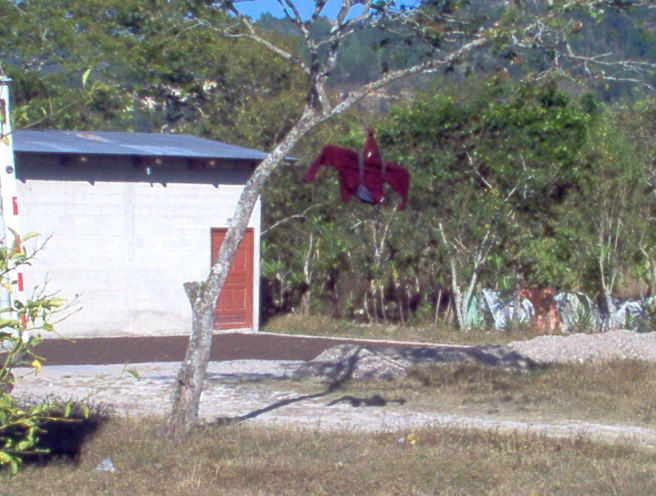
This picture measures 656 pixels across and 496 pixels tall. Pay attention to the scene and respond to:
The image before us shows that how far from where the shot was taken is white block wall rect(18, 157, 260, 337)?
16250 mm

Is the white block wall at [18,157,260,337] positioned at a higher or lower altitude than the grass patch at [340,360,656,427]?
higher

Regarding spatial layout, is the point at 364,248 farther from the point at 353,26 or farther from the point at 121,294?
the point at 353,26

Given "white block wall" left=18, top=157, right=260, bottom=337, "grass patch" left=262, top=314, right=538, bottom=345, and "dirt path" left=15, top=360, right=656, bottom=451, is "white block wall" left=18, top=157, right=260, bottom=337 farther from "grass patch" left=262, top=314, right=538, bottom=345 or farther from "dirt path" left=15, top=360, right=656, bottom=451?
"dirt path" left=15, top=360, right=656, bottom=451

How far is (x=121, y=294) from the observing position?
664 inches

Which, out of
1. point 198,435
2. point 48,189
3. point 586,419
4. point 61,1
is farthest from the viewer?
point 61,1

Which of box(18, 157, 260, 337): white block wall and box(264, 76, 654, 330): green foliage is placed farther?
box(264, 76, 654, 330): green foliage

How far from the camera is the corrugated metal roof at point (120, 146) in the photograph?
15.9 meters

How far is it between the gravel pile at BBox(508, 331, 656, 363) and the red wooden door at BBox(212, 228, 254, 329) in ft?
20.1

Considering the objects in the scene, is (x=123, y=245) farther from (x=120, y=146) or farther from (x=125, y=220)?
(x=120, y=146)

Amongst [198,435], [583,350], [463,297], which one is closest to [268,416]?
[198,435]

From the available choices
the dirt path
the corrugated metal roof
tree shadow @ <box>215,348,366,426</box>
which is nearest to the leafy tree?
Answer: the corrugated metal roof

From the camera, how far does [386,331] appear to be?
18.2m

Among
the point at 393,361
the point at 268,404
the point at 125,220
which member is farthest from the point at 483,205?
the point at 268,404

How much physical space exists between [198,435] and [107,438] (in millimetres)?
792
